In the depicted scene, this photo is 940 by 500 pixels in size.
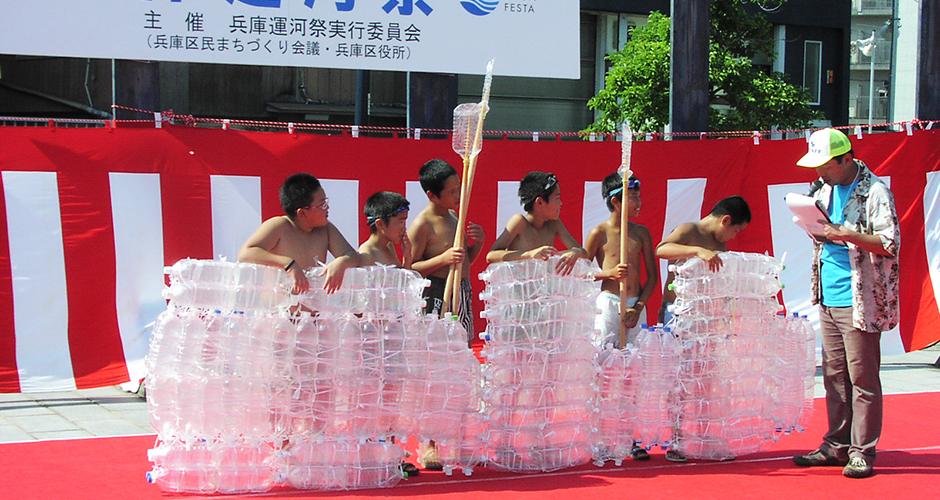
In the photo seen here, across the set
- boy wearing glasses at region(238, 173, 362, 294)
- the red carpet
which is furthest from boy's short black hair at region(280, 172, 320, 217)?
the red carpet

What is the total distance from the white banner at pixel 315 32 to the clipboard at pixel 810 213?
2.35 metres

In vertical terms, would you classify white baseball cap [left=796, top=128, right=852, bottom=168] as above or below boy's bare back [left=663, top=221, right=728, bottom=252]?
above

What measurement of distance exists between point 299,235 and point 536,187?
126 cm

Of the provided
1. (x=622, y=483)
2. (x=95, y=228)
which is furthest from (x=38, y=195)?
(x=622, y=483)

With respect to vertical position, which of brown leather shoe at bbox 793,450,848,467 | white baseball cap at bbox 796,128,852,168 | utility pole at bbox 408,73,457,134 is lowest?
brown leather shoe at bbox 793,450,848,467

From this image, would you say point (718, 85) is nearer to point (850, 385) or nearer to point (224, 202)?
point (224, 202)

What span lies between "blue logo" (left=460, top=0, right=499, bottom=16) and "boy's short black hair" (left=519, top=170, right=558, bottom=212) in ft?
6.25

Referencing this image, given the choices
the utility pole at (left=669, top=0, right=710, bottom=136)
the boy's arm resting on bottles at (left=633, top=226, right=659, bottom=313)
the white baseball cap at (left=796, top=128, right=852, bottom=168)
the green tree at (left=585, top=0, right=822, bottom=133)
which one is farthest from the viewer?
the green tree at (left=585, top=0, right=822, bottom=133)

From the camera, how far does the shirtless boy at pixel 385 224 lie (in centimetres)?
468

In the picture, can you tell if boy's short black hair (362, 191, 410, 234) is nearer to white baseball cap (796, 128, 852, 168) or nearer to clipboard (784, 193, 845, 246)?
clipboard (784, 193, 845, 246)

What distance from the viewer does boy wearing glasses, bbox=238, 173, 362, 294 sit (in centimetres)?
439

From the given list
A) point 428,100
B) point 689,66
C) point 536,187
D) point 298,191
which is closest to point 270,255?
point 298,191

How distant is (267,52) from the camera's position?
6.11 meters

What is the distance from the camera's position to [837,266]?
15.7 feet
